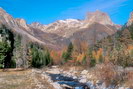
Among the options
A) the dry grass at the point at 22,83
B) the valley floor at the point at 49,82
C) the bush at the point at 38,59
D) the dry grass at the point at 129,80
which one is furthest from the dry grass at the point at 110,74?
the bush at the point at 38,59

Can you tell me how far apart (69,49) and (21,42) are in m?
34.0

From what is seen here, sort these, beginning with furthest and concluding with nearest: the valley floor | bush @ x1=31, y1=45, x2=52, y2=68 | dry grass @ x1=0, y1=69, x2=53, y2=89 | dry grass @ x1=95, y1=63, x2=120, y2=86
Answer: bush @ x1=31, y1=45, x2=52, y2=68, dry grass @ x1=95, y1=63, x2=120, y2=86, the valley floor, dry grass @ x1=0, y1=69, x2=53, y2=89

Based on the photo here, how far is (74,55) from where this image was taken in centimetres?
11038

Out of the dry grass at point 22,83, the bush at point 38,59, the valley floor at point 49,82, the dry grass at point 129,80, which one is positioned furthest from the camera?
the bush at point 38,59

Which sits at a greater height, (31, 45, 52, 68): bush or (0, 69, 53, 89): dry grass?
(31, 45, 52, 68): bush

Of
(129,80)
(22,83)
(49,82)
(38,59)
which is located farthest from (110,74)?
(38,59)

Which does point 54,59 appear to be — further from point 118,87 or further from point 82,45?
point 118,87

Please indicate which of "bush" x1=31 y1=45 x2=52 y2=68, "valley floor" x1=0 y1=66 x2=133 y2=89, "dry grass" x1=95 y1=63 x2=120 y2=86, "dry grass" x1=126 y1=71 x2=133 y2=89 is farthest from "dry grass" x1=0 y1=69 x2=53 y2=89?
Answer: "bush" x1=31 y1=45 x2=52 y2=68

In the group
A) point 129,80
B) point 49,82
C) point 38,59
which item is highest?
point 38,59

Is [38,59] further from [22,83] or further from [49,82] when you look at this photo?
[22,83]

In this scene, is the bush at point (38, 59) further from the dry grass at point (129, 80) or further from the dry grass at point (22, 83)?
the dry grass at point (129, 80)

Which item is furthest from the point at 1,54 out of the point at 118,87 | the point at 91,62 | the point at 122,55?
the point at 118,87

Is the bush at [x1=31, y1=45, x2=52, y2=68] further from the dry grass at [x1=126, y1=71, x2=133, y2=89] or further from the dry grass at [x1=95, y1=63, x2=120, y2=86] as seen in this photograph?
the dry grass at [x1=126, y1=71, x2=133, y2=89]

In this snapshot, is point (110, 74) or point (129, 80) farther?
point (110, 74)
